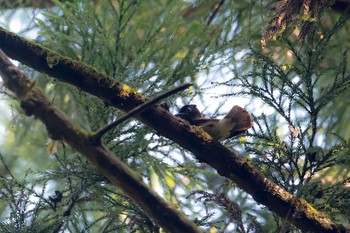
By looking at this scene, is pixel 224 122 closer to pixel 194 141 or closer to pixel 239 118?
pixel 239 118

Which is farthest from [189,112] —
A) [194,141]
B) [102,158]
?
[102,158]

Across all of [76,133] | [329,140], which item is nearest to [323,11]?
[76,133]

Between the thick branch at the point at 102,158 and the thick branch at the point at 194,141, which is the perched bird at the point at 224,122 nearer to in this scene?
the thick branch at the point at 194,141

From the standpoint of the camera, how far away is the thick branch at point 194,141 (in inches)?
85.5

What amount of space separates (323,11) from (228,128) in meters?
0.70

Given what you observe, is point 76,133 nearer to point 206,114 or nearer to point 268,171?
point 268,171

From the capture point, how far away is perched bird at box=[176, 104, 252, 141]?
2395 millimetres

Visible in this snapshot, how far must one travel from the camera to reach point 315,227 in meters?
2.19

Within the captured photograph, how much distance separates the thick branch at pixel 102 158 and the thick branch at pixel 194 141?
1.26 ft

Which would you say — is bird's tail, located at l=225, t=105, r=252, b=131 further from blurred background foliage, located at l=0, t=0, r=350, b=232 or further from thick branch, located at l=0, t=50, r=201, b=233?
thick branch, located at l=0, t=50, r=201, b=233

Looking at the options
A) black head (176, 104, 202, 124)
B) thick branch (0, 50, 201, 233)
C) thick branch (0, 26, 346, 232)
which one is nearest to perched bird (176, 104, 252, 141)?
black head (176, 104, 202, 124)

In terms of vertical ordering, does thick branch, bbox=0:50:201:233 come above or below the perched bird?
below

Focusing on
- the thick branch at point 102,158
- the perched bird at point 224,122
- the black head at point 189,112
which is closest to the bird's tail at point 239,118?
the perched bird at point 224,122

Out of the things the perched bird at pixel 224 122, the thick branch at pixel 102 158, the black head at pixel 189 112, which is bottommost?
the thick branch at pixel 102 158
